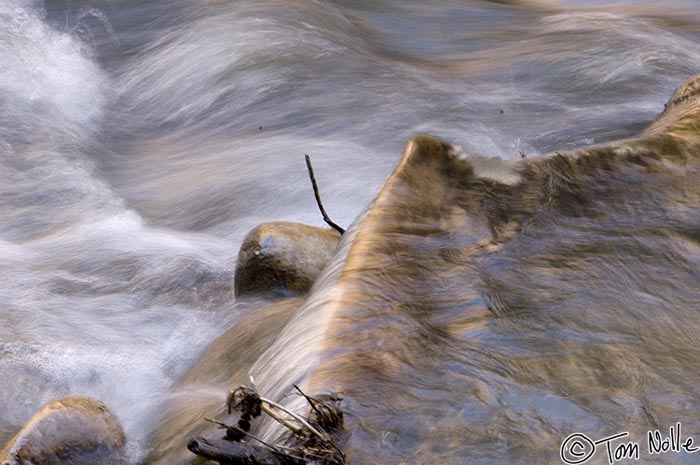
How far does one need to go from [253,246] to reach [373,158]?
2.70 m

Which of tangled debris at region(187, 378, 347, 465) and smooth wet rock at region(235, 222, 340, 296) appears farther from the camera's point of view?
smooth wet rock at region(235, 222, 340, 296)

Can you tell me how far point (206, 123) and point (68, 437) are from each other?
4685 millimetres

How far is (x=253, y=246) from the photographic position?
16.1ft

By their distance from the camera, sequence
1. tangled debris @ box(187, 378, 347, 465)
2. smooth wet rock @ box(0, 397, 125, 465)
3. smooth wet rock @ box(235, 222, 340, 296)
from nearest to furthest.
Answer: tangled debris @ box(187, 378, 347, 465), smooth wet rock @ box(0, 397, 125, 465), smooth wet rock @ box(235, 222, 340, 296)

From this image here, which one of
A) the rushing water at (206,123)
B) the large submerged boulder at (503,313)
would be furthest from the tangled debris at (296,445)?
the rushing water at (206,123)

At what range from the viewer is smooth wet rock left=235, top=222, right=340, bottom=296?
4773mm

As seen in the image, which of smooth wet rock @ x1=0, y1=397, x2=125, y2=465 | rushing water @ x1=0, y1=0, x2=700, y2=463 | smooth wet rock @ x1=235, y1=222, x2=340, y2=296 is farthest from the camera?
rushing water @ x1=0, y1=0, x2=700, y2=463

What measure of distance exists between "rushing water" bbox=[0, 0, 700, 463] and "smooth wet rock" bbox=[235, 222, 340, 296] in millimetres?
194
